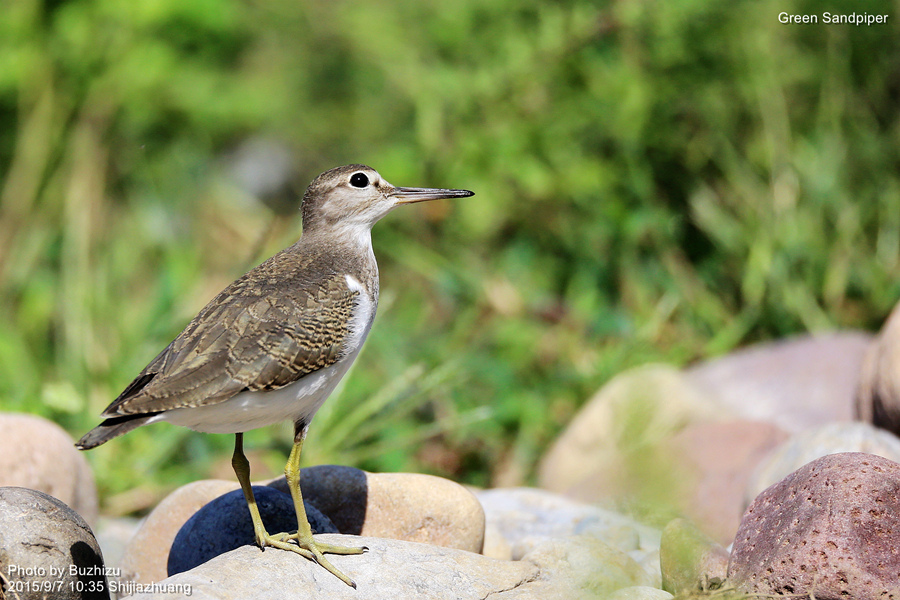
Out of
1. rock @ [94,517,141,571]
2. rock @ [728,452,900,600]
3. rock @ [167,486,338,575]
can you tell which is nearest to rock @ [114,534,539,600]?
rock @ [167,486,338,575]

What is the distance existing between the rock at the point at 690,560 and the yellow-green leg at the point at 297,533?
1.35 m

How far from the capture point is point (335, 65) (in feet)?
41.3

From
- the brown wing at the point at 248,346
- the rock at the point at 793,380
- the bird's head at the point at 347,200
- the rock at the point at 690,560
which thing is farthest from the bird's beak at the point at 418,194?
the rock at the point at 793,380

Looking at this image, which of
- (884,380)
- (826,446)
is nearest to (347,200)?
(826,446)

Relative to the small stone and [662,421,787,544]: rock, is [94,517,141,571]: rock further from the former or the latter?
[662,421,787,544]: rock

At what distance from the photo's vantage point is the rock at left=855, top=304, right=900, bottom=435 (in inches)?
210

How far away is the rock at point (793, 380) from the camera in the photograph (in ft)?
23.2

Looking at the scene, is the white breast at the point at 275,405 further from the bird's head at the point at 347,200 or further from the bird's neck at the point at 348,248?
the bird's head at the point at 347,200

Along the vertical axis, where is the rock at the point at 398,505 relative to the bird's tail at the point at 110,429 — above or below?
below

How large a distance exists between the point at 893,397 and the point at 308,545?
3.36 meters

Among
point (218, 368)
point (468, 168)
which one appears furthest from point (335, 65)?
point (218, 368)

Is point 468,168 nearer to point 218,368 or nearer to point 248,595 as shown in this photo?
point 218,368

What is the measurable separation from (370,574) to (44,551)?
Result: 1.34 meters

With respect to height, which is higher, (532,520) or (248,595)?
(248,595)
